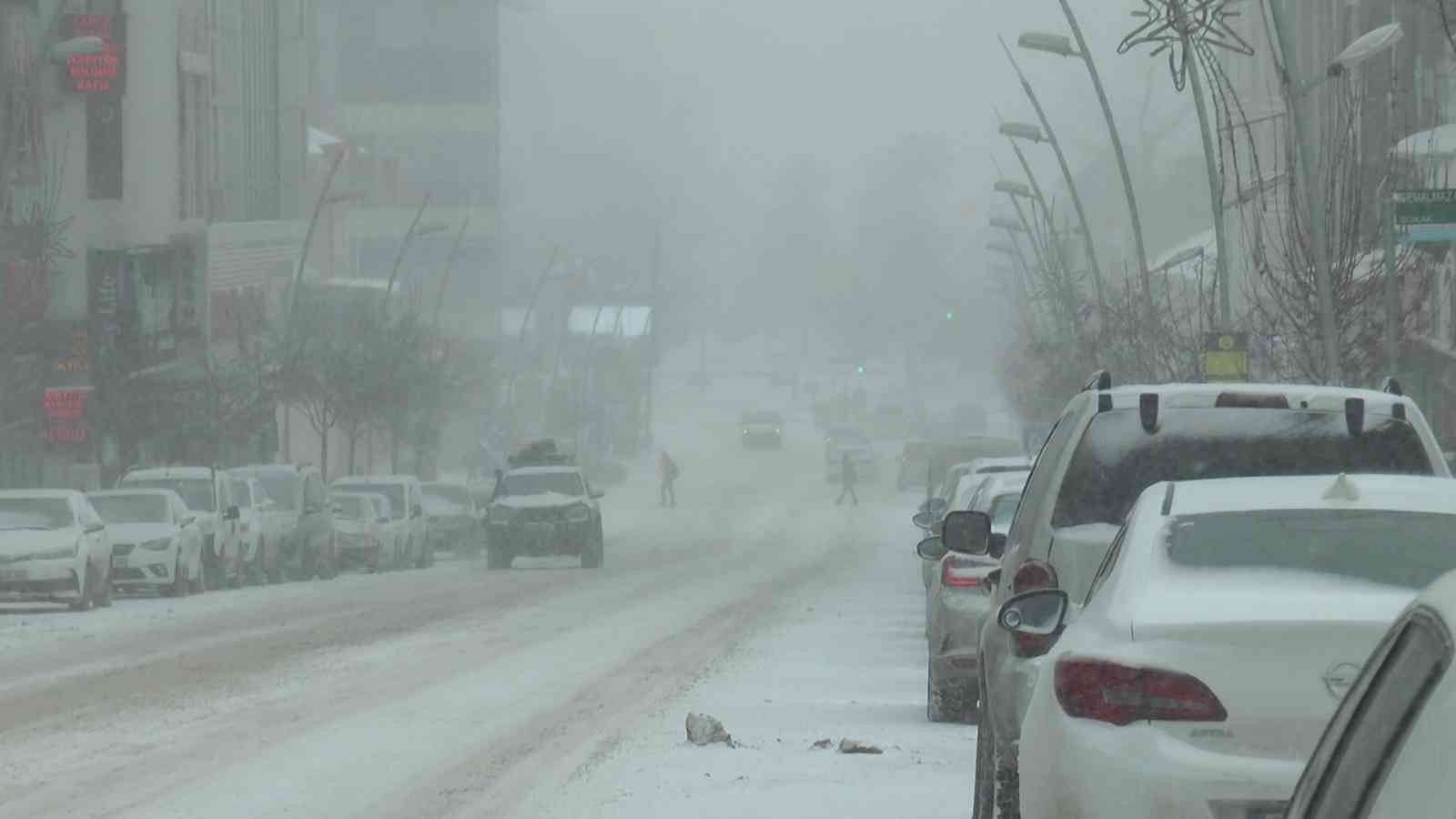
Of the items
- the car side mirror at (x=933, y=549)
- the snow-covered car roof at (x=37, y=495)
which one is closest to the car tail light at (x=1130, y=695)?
the car side mirror at (x=933, y=549)

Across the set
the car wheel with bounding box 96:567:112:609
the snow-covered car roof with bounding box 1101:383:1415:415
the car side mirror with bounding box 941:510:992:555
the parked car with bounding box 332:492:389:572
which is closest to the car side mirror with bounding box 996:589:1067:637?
the snow-covered car roof with bounding box 1101:383:1415:415

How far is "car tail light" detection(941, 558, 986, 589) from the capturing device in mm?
16906

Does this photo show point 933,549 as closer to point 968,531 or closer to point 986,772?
point 968,531

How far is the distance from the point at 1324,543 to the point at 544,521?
39.1 meters

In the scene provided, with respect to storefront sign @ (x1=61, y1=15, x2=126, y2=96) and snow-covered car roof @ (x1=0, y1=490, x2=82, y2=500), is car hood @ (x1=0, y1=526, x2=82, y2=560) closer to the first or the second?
snow-covered car roof @ (x1=0, y1=490, x2=82, y2=500)

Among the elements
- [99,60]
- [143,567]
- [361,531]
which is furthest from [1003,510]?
[99,60]

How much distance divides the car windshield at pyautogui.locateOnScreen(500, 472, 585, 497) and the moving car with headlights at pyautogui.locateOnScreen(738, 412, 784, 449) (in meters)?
67.6

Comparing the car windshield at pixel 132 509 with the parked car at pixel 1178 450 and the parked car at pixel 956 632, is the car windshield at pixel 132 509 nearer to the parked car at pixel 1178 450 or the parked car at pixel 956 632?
the parked car at pixel 956 632

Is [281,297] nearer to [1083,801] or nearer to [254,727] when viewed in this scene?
[254,727]

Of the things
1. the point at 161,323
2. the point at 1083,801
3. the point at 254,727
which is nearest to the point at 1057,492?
the point at 1083,801

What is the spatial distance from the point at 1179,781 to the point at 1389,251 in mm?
21388

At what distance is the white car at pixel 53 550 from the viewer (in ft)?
102

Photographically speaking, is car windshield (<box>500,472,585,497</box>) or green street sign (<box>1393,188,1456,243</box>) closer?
green street sign (<box>1393,188,1456,243</box>)

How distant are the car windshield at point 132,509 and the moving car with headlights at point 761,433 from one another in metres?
78.7
